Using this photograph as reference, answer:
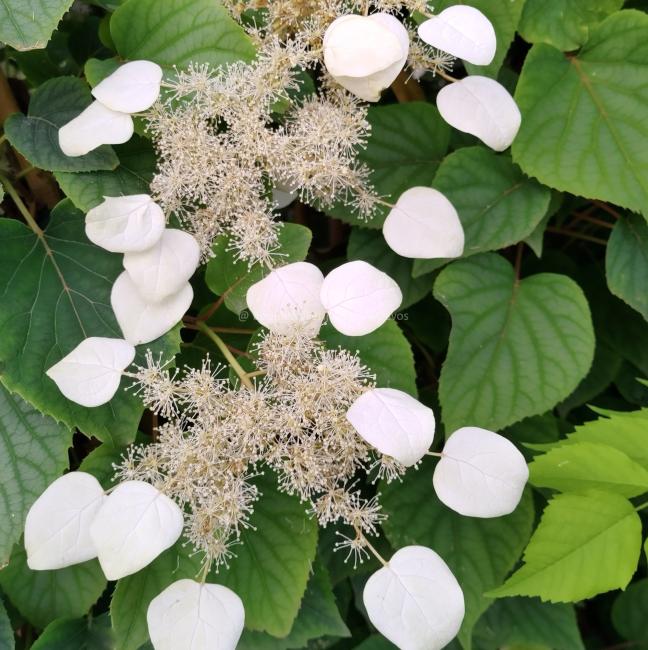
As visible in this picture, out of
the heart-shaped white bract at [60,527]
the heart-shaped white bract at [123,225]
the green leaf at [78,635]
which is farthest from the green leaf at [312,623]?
the heart-shaped white bract at [123,225]

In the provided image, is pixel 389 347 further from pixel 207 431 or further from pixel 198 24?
pixel 198 24

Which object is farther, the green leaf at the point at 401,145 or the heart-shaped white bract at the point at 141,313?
the green leaf at the point at 401,145

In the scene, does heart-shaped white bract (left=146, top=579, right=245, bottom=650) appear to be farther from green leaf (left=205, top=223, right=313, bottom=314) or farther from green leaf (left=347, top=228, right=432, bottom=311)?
green leaf (left=347, top=228, right=432, bottom=311)

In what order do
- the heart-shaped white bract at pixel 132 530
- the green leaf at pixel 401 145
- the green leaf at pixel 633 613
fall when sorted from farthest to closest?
the green leaf at pixel 633 613
the green leaf at pixel 401 145
the heart-shaped white bract at pixel 132 530

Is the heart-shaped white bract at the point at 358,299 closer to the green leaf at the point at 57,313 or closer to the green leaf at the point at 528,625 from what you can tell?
the green leaf at the point at 57,313

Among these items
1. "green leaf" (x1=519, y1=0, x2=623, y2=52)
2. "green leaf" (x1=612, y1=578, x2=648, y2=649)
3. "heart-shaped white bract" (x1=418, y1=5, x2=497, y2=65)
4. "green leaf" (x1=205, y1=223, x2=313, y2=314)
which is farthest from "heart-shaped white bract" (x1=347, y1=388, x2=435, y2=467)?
"green leaf" (x1=612, y1=578, x2=648, y2=649)

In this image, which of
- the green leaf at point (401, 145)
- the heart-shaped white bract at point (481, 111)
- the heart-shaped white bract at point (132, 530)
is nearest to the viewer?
the heart-shaped white bract at point (132, 530)
